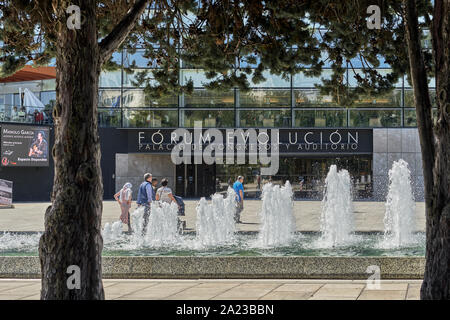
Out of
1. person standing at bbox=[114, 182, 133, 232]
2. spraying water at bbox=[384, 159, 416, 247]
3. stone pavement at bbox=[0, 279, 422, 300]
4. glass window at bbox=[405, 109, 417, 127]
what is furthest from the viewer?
glass window at bbox=[405, 109, 417, 127]

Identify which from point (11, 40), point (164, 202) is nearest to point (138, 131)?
point (164, 202)

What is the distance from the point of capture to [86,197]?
582cm

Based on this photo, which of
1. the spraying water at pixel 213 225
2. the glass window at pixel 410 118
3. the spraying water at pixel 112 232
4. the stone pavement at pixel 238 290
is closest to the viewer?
the stone pavement at pixel 238 290

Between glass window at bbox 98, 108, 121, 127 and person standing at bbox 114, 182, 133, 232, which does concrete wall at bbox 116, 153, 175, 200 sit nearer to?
glass window at bbox 98, 108, 121, 127

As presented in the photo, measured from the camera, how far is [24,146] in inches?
1378

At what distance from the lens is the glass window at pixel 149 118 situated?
123ft

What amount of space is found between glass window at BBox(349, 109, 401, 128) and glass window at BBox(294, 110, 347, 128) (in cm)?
60

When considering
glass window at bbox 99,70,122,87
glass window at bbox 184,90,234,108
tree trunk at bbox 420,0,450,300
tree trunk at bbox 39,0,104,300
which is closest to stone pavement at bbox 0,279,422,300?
tree trunk at bbox 420,0,450,300

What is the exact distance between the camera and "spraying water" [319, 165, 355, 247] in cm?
1305

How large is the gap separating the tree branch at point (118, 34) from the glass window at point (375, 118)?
103ft

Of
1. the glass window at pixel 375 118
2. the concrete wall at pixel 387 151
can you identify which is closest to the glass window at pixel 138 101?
the glass window at pixel 375 118

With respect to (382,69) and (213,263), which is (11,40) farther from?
(382,69)

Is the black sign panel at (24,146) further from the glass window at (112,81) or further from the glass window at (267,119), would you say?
the glass window at (267,119)
